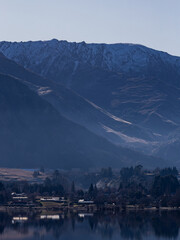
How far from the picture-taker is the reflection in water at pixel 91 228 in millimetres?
175250

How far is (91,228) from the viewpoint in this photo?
187250 millimetres

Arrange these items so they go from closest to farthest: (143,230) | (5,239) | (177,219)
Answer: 1. (5,239)
2. (143,230)
3. (177,219)

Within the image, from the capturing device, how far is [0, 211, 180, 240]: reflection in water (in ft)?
575

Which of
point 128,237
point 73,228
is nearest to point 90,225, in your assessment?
point 73,228

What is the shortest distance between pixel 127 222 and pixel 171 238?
24.4 meters

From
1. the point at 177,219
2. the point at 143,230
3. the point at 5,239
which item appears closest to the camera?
the point at 5,239

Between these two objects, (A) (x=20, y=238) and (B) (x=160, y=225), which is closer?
(A) (x=20, y=238)

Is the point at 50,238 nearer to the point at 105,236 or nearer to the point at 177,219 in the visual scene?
the point at 105,236

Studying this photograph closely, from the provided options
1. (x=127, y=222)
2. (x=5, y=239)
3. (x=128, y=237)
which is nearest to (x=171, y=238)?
(x=128, y=237)

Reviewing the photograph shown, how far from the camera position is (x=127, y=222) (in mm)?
192500

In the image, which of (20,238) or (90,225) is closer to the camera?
(20,238)

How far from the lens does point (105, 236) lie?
177 meters

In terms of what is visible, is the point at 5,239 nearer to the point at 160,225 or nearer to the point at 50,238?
the point at 50,238

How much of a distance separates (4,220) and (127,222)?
110ft
